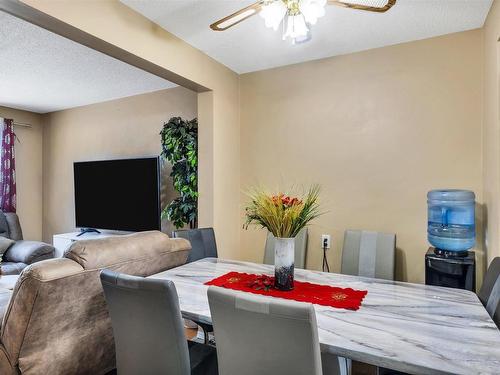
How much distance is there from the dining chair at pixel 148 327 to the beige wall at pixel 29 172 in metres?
4.45

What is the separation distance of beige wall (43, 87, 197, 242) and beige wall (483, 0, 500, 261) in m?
2.72

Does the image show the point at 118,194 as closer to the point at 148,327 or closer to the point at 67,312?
the point at 67,312

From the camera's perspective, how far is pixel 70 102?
439 cm

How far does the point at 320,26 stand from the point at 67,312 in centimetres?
243

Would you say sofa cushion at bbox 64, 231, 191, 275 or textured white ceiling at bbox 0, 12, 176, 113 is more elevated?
textured white ceiling at bbox 0, 12, 176, 113

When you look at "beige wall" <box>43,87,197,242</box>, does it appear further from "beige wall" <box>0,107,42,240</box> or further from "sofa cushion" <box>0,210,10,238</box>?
"sofa cushion" <box>0,210,10,238</box>

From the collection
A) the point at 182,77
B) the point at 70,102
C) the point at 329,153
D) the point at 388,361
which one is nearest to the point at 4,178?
the point at 70,102

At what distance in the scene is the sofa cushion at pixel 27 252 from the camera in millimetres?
3756

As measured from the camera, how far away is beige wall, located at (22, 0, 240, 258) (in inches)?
79.4

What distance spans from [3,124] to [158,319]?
4.70 meters

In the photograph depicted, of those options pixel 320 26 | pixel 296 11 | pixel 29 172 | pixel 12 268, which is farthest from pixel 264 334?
pixel 29 172

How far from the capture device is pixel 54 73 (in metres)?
3.26

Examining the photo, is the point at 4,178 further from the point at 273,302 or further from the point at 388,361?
the point at 388,361

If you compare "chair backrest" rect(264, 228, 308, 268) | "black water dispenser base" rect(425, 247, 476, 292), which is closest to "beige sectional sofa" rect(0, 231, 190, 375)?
"chair backrest" rect(264, 228, 308, 268)
